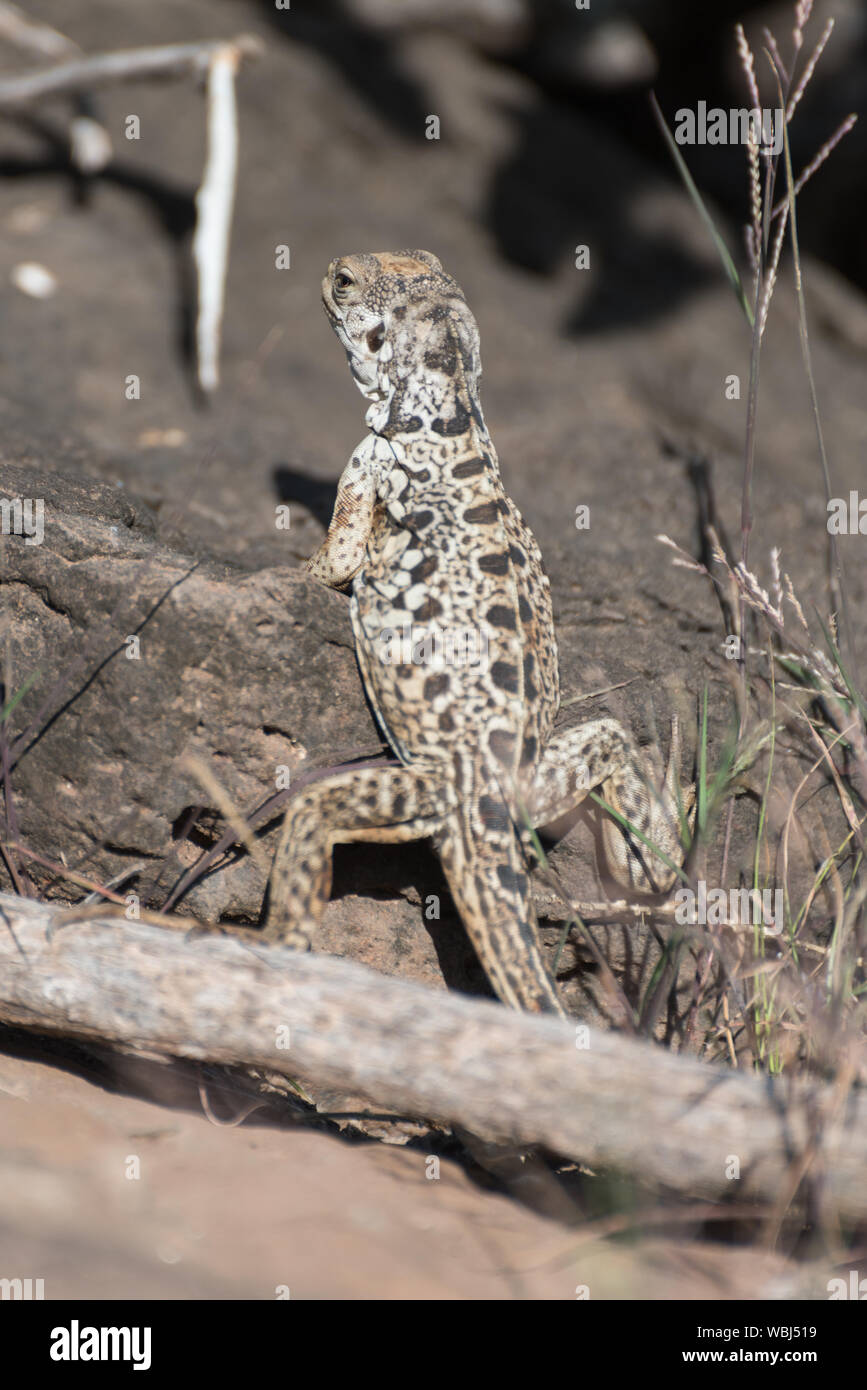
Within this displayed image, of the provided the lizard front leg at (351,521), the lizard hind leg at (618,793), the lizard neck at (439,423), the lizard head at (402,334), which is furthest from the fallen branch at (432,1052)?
the lizard head at (402,334)

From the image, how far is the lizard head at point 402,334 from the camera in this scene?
165 inches

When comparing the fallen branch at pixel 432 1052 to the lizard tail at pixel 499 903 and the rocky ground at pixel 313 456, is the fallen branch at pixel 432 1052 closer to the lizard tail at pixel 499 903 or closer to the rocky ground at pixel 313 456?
the rocky ground at pixel 313 456

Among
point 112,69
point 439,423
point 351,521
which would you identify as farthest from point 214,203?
point 351,521

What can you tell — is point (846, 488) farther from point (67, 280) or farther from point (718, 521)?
point (67, 280)

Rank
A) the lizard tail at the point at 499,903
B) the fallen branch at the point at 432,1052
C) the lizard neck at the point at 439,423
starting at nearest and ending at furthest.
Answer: the fallen branch at the point at 432,1052
the lizard tail at the point at 499,903
the lizard neck at the point at 439,423

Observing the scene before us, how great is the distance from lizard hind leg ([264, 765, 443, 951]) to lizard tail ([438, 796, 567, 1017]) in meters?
0.13

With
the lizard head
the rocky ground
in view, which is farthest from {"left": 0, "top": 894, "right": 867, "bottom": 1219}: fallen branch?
the lizard head

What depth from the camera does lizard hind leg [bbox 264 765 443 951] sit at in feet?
11.1

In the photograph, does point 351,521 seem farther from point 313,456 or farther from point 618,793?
point 313,456

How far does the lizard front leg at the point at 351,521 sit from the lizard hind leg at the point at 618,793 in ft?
3.34

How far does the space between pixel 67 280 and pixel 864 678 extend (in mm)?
5701

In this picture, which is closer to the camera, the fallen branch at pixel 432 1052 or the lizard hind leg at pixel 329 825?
the fallen branch at pixel 432 1052

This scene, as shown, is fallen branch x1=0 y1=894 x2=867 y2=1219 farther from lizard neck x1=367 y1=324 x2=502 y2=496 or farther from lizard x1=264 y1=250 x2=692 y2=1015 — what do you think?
lizard neck x1=367 y1=324 x2=502 y2=496

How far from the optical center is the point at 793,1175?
263cm
